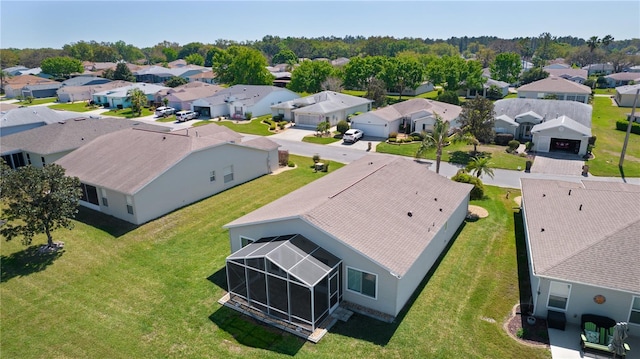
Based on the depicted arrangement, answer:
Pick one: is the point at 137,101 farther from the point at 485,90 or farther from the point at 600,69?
the point at 600,69

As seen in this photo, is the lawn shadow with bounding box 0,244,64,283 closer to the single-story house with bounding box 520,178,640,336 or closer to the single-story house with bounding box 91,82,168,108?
the single-story house with bounding box 520,178,640,336

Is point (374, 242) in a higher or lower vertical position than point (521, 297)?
higher

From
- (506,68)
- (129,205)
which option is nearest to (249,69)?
(506,68)

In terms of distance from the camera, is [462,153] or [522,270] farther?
[462,153]

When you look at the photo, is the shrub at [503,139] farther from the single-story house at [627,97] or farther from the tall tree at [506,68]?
the tall tree at [506,68]

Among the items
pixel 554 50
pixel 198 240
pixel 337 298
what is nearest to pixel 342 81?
pixel 198 240

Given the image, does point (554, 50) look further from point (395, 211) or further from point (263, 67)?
point (395, 211)
